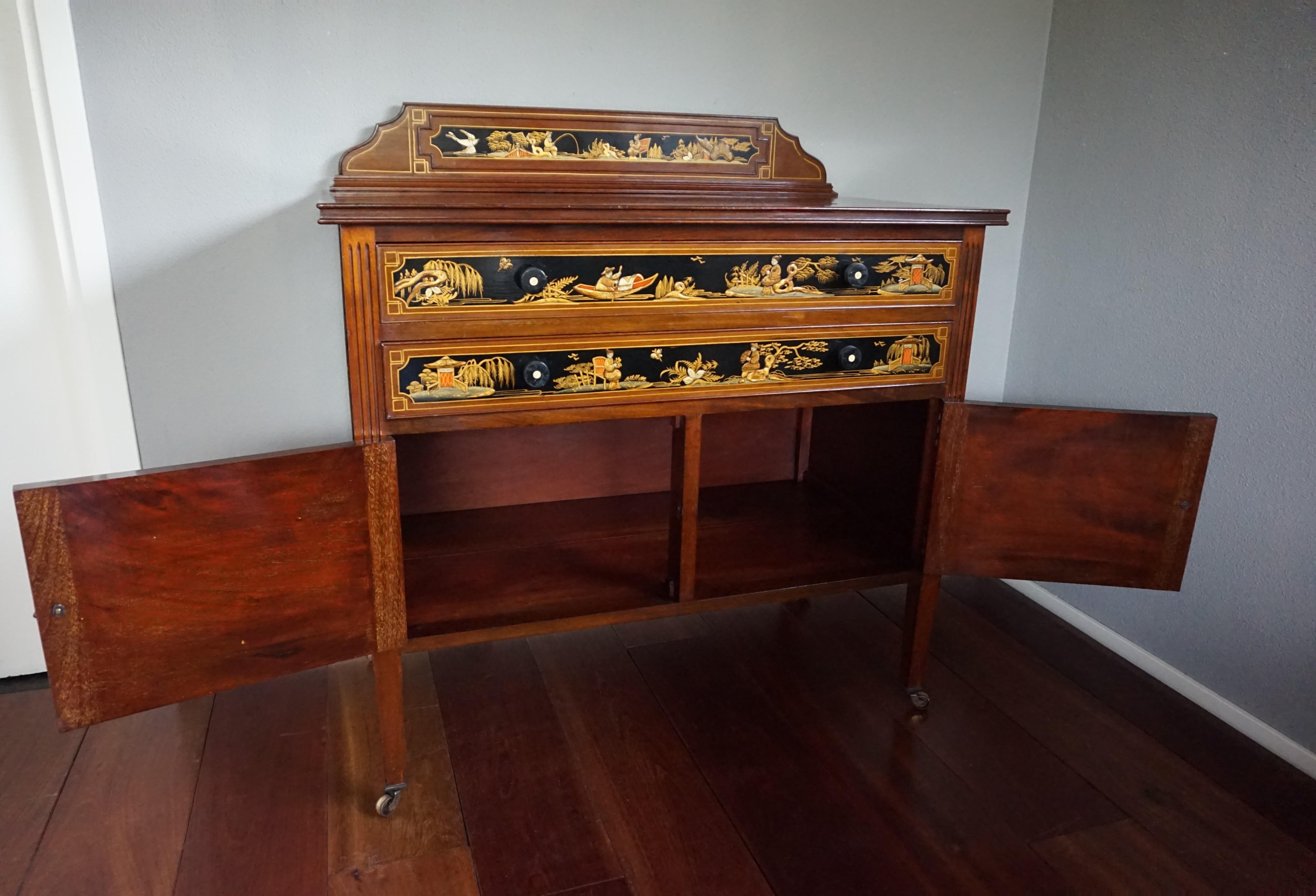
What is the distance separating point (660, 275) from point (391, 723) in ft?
2.82

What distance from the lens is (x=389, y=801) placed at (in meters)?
1.52

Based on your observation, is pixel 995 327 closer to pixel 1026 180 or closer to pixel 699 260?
pixel 1026 180

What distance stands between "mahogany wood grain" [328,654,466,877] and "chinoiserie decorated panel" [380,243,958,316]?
0.83 m

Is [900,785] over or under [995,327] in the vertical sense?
under

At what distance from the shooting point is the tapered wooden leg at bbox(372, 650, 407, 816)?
1.47 meters

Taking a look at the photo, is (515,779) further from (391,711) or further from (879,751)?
(879,751)

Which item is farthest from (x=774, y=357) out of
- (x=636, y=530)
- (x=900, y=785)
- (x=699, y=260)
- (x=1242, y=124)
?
(x=1242, y=124)

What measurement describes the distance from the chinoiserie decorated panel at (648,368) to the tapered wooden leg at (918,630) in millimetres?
418

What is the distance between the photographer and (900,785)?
5.27ft

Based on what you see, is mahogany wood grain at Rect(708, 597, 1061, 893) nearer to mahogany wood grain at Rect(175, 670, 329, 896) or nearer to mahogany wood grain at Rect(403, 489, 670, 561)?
mahogany wood grain at Rect(403, 489, 670, 561)

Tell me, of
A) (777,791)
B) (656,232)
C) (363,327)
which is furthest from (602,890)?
(656,232)

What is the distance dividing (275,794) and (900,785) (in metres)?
1.09

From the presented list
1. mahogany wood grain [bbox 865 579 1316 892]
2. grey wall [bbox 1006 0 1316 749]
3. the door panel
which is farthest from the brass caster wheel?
grey wall [bbox 1006 0 1316 749]

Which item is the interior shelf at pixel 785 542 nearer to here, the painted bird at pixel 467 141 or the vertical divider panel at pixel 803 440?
the vertical divider panel at pixel 803 440
